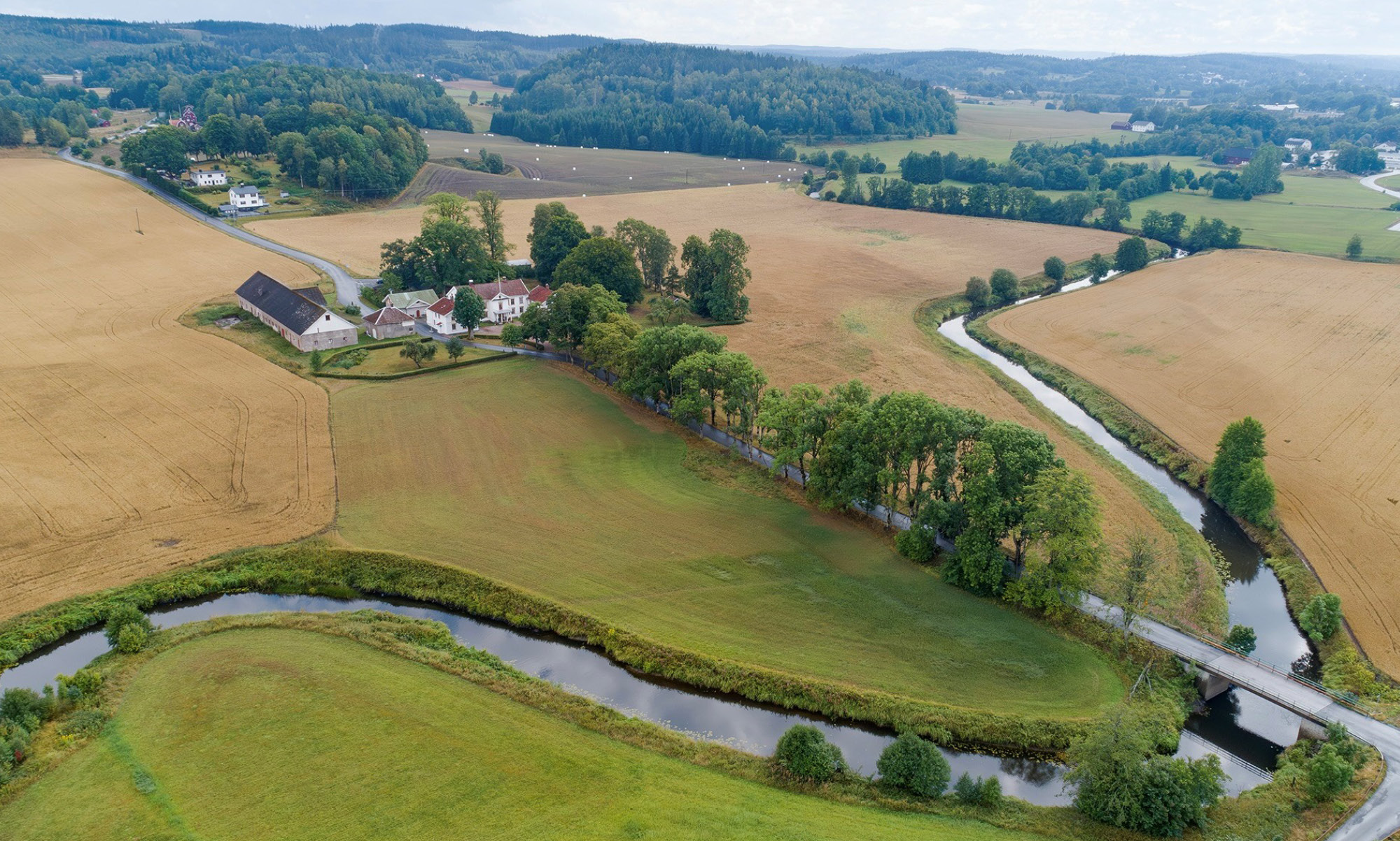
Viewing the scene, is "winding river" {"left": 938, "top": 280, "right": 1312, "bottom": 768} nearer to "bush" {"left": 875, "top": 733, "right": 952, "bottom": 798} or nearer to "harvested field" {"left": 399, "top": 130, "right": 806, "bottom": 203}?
"bush" {"left": 875, "top": 733, "right": 952, "bottom": 798}

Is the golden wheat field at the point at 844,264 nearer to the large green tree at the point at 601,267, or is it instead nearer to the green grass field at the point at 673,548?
the green grass field at the point at 673,548

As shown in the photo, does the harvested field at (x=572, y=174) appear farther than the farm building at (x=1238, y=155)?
No

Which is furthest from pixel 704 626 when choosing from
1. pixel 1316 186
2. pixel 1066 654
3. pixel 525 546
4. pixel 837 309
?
pixel 1316 186

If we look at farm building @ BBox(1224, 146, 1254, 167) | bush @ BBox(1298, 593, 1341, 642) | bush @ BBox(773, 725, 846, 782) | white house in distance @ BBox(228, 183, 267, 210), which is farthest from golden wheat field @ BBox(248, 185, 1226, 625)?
farm building @ BBox(1224, 146, 1254, 167)

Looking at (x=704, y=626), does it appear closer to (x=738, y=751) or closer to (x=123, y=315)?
(x=738, y=751)

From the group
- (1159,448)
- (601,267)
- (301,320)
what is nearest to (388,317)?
(301,320)

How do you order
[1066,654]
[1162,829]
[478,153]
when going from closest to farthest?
[1162,829] → [1066,654] → [478,153]

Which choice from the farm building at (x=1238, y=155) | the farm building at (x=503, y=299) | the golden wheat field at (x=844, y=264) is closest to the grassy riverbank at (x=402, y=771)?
the golden wheat field at (x=844, y=264)
